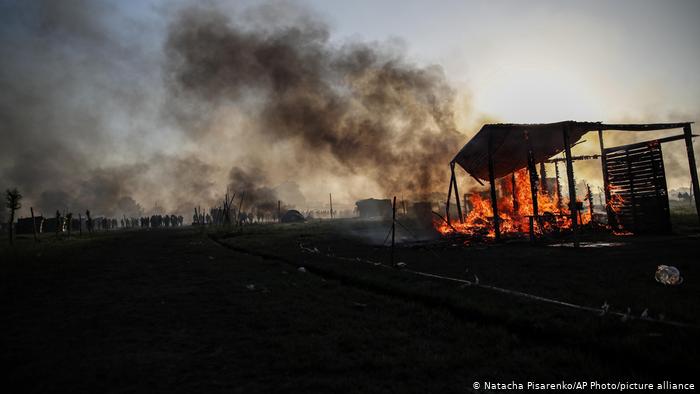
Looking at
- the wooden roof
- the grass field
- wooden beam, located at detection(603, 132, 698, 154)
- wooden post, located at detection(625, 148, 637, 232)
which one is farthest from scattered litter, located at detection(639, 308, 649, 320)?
wooden post, located at detection(625, 148, 637, 232)

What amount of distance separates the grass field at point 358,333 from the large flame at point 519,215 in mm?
10110

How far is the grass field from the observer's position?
11.9 feet

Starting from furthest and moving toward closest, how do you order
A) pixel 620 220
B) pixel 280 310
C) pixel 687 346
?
pixel 620 220
pixel 280 310
pixel 687 346

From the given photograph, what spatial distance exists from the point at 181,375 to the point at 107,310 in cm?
441

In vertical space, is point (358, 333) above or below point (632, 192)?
below

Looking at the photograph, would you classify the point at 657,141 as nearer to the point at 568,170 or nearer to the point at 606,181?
the point at 606,181

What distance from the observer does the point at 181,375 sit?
3873 millimetres

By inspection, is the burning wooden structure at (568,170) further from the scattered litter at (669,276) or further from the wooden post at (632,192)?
the scattered litter at (669,276)

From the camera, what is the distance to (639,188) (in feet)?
58.4

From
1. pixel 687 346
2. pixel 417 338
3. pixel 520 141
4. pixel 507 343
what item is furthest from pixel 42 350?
pixel 520 141

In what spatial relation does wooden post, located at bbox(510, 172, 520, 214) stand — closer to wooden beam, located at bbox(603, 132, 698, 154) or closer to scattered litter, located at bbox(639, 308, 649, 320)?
wooden beam, located at bbox(603, 132, 698, 154)

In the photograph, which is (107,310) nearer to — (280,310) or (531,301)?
(280,310)

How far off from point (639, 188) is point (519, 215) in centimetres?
564

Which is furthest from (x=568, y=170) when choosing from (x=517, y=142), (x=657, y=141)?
(x=657, y=141)
